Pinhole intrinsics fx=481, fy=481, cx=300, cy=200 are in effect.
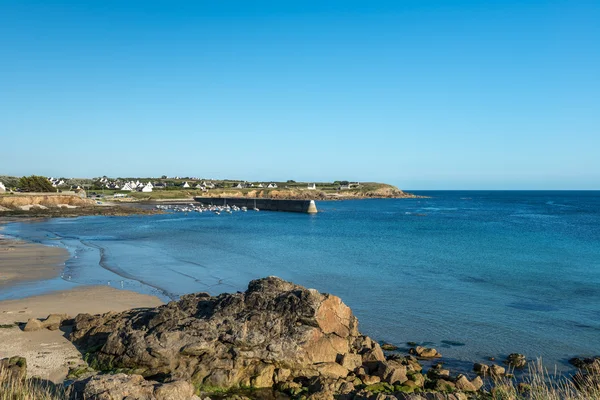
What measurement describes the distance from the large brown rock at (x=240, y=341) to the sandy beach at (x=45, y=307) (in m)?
0.79

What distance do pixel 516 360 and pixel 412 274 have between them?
572 inches

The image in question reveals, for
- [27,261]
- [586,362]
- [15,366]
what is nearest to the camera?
[15,366]

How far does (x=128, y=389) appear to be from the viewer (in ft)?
26.5

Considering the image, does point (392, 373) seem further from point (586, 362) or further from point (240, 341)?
point (586, 362)

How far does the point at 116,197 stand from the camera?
399 feet

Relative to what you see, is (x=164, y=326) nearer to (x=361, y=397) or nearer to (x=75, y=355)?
(x=75, y=355)

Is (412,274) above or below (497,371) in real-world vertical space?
below

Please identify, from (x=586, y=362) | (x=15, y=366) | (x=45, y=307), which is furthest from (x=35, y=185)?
(x=586, y=362)

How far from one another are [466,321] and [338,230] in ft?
139

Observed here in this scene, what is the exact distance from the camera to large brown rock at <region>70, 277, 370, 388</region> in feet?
38.0

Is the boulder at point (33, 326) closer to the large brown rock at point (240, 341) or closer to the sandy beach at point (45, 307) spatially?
the sandy beach at point (45, 307)

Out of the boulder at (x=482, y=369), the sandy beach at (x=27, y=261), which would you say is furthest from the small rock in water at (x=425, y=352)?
the sandy beach at (x=27, y=261)

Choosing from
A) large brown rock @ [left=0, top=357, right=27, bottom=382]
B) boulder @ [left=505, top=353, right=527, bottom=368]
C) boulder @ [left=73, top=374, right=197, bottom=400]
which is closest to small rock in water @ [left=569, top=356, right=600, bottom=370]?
boulder @ [left=505, top=353, right=527, bottom=368]

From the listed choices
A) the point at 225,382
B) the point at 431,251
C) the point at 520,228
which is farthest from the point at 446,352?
the point at 520,228
